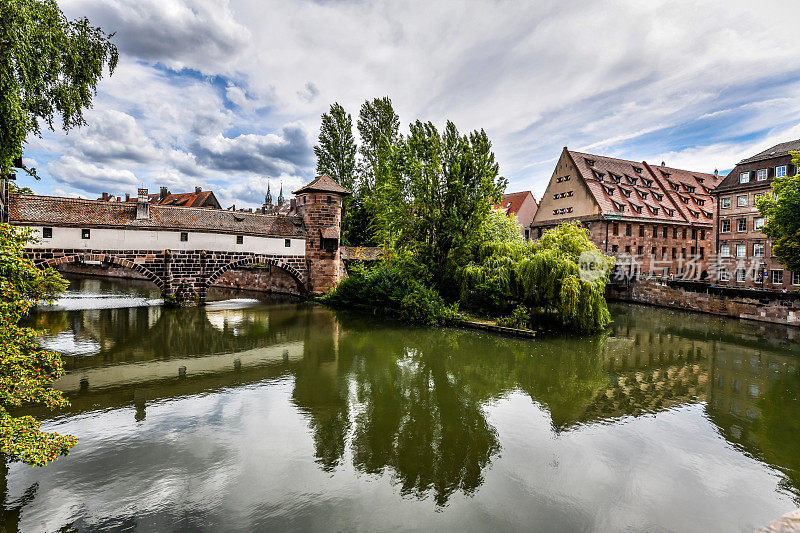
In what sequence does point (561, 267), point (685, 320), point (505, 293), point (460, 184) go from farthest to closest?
point (685, 320)
point (460, 184)
point (505, 293)
point (561, 267)

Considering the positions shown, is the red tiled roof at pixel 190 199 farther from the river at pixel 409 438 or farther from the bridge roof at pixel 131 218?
the river at pixel 409 438

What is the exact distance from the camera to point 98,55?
1108 centimetres

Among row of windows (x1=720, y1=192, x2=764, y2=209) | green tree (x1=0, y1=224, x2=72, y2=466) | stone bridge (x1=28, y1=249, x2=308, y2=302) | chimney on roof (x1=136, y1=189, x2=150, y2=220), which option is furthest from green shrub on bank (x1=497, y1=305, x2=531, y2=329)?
row of windows (x1=720, y1=192, x2=764, y2=209)

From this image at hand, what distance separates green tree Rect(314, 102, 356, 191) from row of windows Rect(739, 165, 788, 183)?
99.4 feet

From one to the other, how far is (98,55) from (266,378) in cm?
977

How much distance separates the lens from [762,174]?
30.1 metres

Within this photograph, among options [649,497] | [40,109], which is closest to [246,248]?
[40,109]

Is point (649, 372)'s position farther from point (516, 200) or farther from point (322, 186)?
point (516, 200)

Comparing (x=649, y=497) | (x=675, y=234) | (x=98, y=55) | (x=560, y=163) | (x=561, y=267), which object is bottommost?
(x=649, y=497)

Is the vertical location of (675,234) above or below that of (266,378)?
above

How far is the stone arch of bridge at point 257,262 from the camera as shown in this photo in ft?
76.9

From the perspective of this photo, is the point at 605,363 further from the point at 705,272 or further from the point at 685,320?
the point at 705,272

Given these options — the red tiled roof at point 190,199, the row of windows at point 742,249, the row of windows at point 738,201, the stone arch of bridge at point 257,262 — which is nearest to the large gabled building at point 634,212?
the row of windows at point 742,249

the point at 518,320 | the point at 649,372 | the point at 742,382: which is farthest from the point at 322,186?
the point at 742,382
